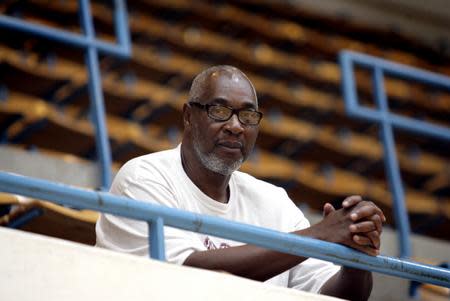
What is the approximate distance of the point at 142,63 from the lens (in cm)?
561

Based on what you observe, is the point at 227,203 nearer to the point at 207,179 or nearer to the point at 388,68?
the point at 207,179

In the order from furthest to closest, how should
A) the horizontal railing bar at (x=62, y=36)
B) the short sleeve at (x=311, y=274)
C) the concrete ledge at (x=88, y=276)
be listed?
the horizontal railing bar at (x=62, y=36)
the short sleeve at (x=311, y=274)
the concrete ledge at (x=88, y=276)

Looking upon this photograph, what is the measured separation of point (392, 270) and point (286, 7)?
477cm

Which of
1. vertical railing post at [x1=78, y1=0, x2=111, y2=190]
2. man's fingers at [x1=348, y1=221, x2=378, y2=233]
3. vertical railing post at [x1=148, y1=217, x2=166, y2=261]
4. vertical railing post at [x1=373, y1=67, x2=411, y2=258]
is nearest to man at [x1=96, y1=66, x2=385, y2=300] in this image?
man's fingers at [x1=348, y1=221, x2=378, y2=233]

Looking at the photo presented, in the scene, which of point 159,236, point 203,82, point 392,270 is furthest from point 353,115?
point 159,236

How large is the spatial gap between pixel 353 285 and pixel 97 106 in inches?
71.1

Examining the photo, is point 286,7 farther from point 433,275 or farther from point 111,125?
point 433,275

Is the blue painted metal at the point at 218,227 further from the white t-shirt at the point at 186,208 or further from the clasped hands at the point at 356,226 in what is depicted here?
the white t-shirt at the point at 186,208

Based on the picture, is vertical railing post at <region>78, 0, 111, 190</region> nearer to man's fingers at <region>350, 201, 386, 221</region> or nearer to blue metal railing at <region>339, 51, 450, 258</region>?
blue metal railing at <region>339, 51, 450, 258</region>

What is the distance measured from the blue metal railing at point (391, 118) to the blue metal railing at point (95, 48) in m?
0.90

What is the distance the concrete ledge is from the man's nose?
517mm

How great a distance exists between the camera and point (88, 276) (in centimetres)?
203

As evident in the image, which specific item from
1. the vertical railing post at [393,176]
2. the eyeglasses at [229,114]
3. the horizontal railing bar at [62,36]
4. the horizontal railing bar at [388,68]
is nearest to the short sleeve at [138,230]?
the eyeglasses at [229,114]

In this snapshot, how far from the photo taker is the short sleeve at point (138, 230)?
7.63ft
